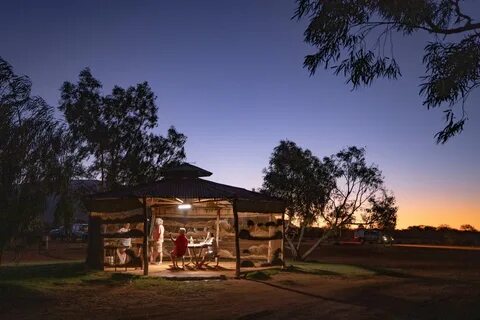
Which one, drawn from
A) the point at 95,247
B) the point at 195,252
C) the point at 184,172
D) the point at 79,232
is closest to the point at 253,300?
the point at 95,247

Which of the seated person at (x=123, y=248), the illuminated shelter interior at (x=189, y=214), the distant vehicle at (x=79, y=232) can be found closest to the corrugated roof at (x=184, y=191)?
A: the illuminated shelter interior at (x=189, y=214)

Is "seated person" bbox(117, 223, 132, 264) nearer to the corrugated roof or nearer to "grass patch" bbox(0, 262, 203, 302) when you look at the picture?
"grass patch" bbox(0, 262, 203, 302)

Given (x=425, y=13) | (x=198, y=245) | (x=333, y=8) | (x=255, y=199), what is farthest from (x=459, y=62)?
(x=198, y=245)

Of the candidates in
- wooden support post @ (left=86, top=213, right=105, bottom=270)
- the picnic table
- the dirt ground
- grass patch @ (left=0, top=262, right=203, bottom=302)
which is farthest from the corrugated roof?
the dirt ground

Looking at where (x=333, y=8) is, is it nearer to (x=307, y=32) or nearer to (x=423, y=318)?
(x=307, y=32)

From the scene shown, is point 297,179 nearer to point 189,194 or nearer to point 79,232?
point 189,194

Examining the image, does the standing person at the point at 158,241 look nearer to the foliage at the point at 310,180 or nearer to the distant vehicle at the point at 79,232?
the foliage at the point at 310,180

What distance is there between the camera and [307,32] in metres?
11.6

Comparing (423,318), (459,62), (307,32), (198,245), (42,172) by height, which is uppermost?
(307,32)

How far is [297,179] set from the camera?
3183 centimetres

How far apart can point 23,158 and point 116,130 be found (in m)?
20.3

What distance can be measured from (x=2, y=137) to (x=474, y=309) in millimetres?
11334

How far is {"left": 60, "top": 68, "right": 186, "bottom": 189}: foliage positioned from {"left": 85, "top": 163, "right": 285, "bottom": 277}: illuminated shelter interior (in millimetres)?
6901

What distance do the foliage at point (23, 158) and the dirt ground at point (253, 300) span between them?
76.2 inches
